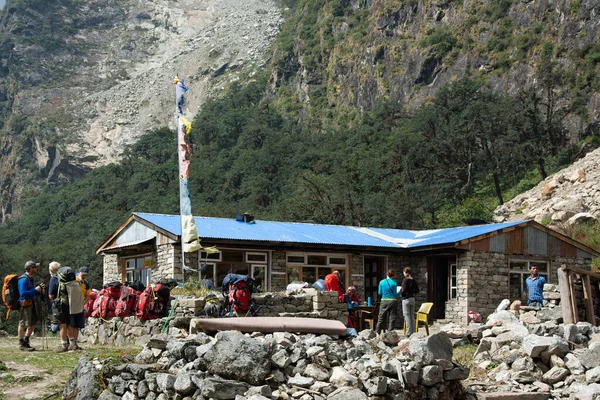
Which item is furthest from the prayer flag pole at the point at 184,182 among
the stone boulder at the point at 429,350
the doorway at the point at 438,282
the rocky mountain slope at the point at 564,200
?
the rocky mountain slope at the point at 564,200

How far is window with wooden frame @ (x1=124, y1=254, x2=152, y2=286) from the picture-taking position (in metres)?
24.2

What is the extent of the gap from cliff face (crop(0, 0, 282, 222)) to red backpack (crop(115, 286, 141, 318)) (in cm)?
10644

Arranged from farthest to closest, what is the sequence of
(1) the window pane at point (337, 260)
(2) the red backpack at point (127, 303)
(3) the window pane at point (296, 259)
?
(1) the window pane at point (337, 260) < (3) the window pane at point (296, 259) < (2) the red backpack at point (127, 303)

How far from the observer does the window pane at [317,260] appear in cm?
2380

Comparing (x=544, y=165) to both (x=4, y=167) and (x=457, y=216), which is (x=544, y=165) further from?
(x=4, y=167)

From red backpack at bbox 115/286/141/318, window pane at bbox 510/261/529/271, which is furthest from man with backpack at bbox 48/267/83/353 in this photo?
window pane at bbox 510/261/529/271

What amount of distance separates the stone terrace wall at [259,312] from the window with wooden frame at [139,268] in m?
5.55

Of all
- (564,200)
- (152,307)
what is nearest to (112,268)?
(152,307)

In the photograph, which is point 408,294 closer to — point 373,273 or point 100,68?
point 373,273

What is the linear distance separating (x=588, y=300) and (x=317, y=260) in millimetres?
9833

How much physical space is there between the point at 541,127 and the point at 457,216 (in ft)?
59.1

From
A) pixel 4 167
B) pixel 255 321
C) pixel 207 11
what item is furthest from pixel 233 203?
pixel 207 11

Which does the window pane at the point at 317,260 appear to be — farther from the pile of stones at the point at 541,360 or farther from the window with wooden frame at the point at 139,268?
the pile of stones at the point at 541,360

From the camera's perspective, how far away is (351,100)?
307ft
